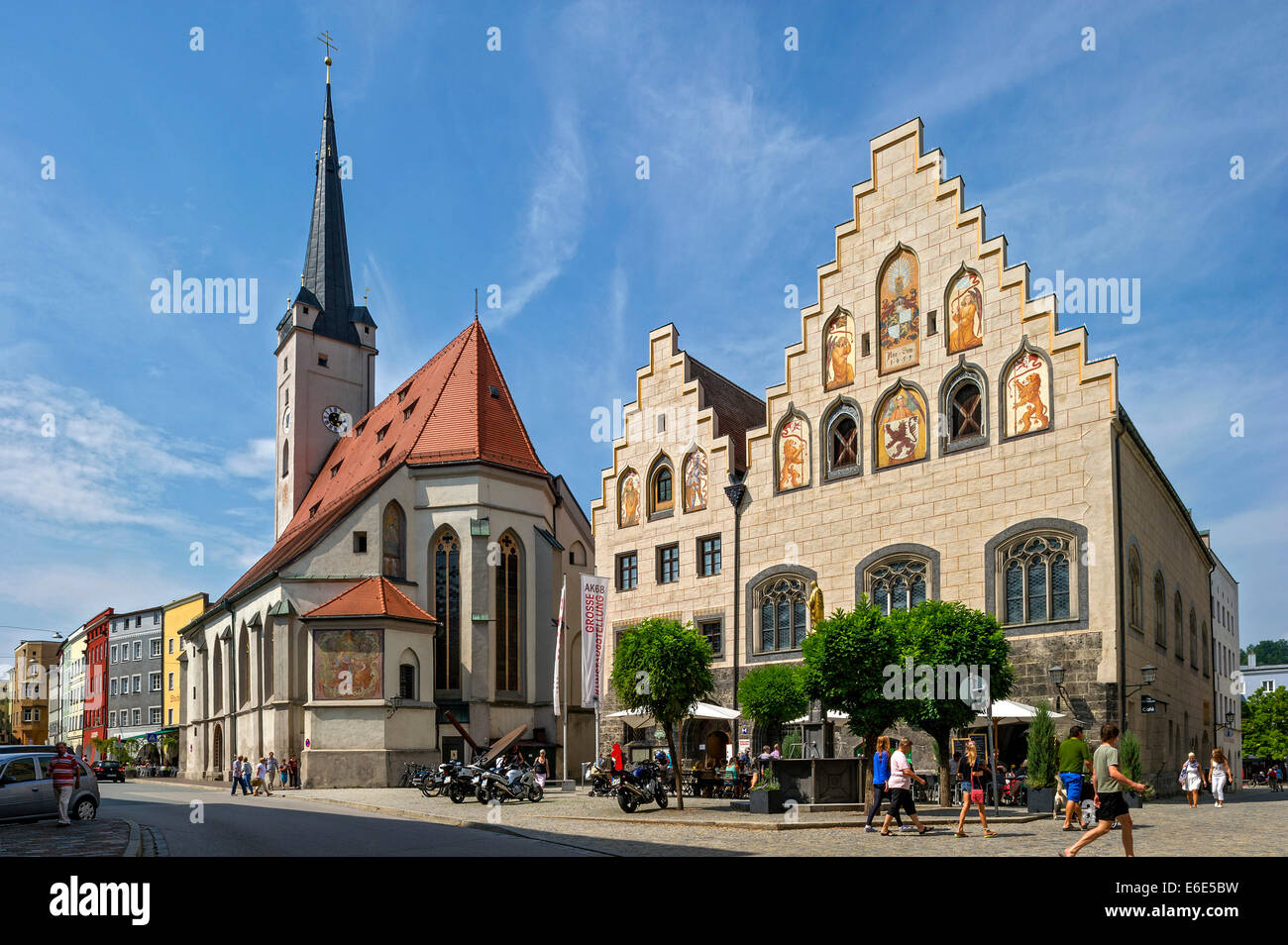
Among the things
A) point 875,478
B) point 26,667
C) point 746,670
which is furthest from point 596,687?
point 26,667

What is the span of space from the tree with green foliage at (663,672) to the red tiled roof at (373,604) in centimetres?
1675

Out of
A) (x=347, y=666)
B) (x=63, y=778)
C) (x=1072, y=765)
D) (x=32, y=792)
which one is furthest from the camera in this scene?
(x=347, y=666)

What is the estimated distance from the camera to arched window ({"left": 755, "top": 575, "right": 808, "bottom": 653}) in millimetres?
32906

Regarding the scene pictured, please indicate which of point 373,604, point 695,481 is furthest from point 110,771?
point 695,481

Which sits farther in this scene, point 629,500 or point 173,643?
point 173,643

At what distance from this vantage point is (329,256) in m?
63.1

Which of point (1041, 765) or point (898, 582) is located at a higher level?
point (898, 582)

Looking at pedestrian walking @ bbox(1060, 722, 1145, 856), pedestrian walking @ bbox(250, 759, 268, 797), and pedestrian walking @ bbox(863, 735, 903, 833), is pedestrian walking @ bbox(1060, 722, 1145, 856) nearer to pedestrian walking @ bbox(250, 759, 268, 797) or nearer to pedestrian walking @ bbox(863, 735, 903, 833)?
pedestrian walking @ bbox(863, 735, 903, 833)

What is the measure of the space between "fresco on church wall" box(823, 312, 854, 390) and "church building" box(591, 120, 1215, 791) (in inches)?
2.3

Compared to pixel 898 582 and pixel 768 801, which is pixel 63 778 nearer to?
pixel 768 801

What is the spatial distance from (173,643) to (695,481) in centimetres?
6736

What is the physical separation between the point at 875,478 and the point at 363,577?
21.2 m

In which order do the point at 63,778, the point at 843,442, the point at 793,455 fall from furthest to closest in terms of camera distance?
the point at 793,455, the point at 843,442, the point at 63,778
